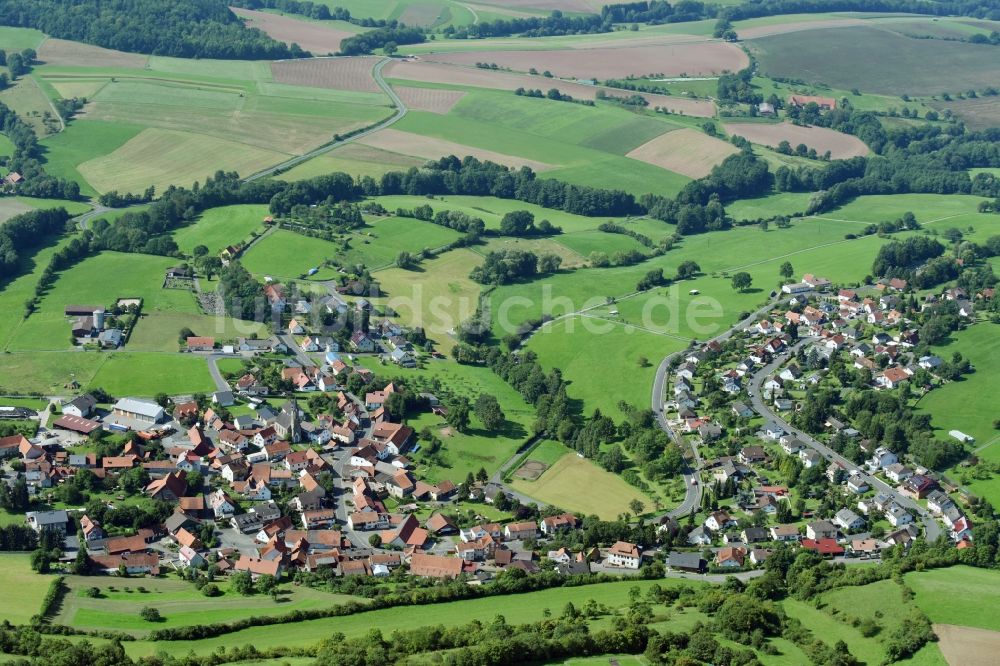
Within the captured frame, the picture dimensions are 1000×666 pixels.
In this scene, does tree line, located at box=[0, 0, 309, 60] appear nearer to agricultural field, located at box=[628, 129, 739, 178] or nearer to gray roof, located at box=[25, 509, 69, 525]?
agricultural field, located at box=[628, 129, 739, 178]

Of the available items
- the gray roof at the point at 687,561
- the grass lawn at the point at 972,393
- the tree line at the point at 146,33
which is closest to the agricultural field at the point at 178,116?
the tree line at the point at 146,33

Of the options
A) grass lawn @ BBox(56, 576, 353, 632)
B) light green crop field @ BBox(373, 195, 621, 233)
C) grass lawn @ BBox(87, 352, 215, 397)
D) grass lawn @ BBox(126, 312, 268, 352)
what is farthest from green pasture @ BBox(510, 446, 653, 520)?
light green crop field @ BBox(373, 195, 621, 233)

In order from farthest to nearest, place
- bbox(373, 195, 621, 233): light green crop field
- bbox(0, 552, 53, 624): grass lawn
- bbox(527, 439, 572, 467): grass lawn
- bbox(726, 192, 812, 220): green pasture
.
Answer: bbox(726, 192, 812, 220): green pasture, bbox(373, 195, 621, 233): light green crop field, bbox(527, 439, 572, 467): grass lawn, bbox(0, 552, 53, 624): grass lawn

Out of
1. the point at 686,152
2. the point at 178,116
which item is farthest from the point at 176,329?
the point at 686,152

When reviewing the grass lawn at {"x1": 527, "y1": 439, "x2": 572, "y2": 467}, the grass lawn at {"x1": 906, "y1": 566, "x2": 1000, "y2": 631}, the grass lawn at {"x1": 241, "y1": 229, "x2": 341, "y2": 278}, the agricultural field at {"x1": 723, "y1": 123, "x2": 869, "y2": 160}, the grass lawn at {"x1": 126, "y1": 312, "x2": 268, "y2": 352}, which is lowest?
the grass lawn at {"x1": 527, "y1": 439, "x2": 572, "y2": 467}

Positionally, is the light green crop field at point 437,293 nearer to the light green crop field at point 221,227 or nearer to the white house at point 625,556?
the light green crop field at point 221,227

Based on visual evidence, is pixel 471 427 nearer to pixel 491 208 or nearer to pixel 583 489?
pixel 583 489

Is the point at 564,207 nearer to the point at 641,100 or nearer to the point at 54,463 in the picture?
the point at 641,100
